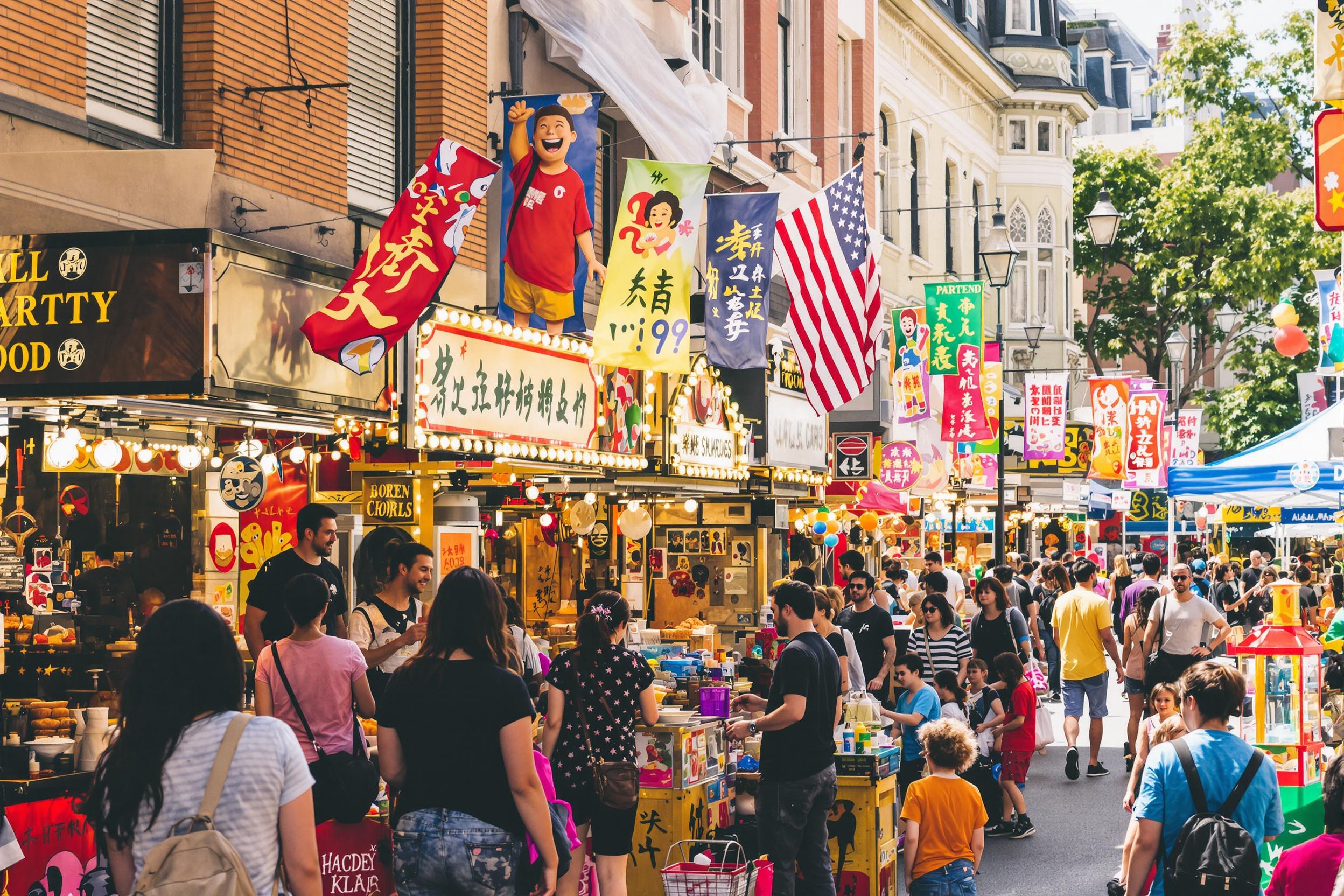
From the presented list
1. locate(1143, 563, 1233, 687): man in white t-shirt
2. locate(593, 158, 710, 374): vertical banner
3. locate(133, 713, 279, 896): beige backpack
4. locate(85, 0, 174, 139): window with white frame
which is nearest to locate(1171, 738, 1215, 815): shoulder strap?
locate(133, 713, 279, 896): beige backpack

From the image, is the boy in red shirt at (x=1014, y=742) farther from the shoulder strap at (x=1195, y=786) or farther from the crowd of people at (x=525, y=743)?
the shoulder strap at (x=1195, y=786)

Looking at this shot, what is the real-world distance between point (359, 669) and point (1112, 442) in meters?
24.0

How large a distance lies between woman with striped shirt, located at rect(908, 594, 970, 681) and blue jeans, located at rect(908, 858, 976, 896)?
5311mm

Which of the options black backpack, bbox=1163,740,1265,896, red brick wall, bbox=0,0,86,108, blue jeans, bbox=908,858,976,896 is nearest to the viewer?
black backpack, bbox=1163,740,1265,896

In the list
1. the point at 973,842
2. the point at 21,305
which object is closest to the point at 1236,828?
the point at 973,842

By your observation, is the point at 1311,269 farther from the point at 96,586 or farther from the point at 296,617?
the point at 296,617

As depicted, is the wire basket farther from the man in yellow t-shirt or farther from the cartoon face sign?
the man in yellow t-shirt

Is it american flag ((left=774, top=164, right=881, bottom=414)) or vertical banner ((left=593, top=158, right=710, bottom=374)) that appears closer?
vertical banner ((left=593, top=158, right=710, bottom=374))

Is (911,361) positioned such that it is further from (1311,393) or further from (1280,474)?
(1311,393)

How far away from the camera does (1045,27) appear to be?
4106 centimetres

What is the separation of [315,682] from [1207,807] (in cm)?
384

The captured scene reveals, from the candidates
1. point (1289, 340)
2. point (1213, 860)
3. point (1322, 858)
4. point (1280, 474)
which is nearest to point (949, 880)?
point (1213, 860)

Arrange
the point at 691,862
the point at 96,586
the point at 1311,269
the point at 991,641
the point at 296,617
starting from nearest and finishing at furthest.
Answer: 1. the point at 296,617
2. the point at 691,862
3. the point at 96,586
4. the point at 991,641
5. the point at 1311,269

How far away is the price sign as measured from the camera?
22328 millimetres
